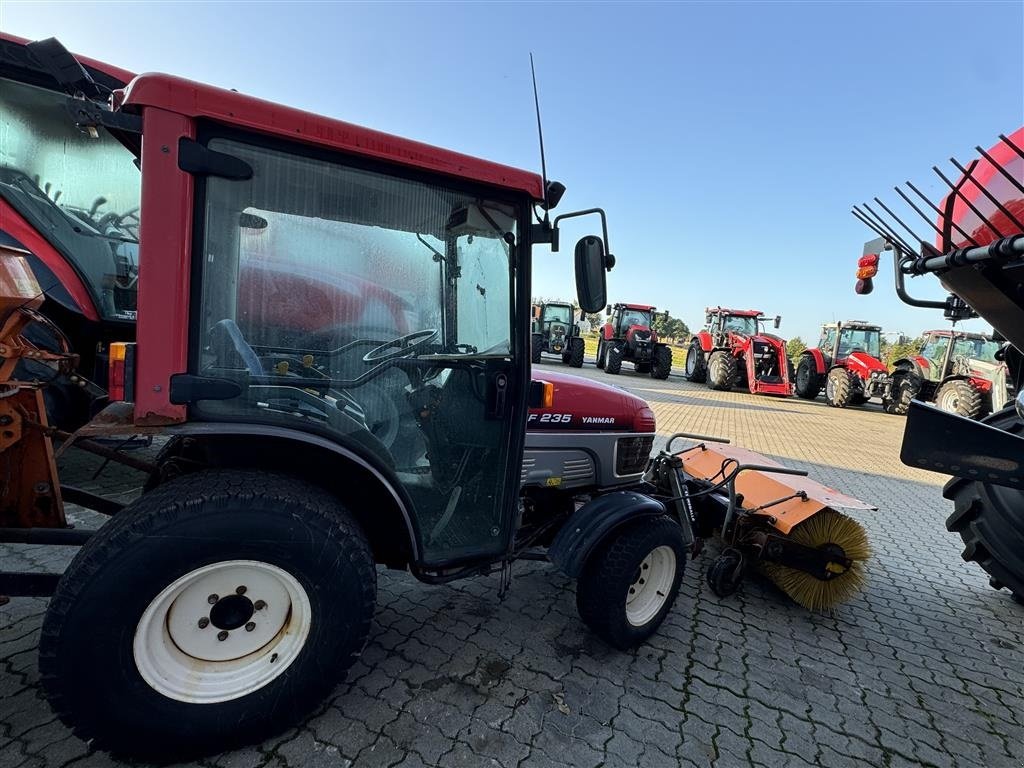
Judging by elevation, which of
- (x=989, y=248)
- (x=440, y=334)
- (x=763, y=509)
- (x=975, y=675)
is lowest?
(x=975, y=675)

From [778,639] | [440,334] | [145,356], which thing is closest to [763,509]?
[778,639]

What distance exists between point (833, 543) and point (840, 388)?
44.7 feet

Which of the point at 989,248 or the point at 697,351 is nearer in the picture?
the point at 989,248

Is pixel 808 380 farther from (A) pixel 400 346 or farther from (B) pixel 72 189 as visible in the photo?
(B) pixel 72 189

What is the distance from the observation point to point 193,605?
1.64 m

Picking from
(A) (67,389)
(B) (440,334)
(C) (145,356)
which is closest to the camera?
(C) (145,356)

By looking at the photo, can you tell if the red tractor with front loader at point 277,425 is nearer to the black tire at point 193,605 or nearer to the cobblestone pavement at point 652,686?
the black tire at point 193,605

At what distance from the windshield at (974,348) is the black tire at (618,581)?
14.4 meters

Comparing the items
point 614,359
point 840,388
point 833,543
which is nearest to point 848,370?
point 840,388

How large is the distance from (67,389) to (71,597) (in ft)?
7.04

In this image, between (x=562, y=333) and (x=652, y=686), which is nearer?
(x=652, y=686)

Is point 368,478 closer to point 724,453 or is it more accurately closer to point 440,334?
point 440,334

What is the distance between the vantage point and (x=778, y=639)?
8.84 ft

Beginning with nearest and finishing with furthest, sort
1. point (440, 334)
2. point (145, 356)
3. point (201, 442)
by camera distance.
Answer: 1. point (145, 356)
2. point (201, 442)
3. point (440, 334)
